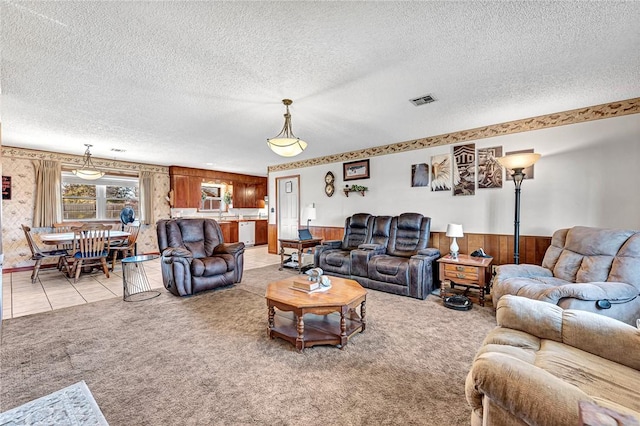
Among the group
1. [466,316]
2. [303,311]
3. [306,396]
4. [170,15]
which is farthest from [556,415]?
[170,15]

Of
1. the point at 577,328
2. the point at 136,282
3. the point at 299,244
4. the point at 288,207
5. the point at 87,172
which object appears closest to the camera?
the point at 577,328

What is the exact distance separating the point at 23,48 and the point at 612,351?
427 cm

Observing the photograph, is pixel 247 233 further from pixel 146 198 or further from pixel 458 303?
pixel 458 303

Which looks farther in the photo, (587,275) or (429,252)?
(429,252)

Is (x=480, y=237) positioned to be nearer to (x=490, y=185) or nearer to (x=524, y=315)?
(x=490, y=185)

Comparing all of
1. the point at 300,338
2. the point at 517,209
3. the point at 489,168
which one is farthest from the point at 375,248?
the point at 300,338

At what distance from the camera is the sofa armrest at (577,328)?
1.33 meters

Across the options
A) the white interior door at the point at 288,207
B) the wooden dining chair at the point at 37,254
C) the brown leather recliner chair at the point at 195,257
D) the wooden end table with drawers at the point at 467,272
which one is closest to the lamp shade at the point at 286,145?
the brown leather recliner chair at the point at 195,257

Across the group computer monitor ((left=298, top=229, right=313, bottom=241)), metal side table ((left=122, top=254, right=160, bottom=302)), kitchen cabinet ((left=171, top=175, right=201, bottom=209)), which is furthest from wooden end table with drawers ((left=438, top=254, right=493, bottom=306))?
kitchen cabinet ((left=171, top=175, right=201, bottom=209))

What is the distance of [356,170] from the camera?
226 inches

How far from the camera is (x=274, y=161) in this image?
6.90 m

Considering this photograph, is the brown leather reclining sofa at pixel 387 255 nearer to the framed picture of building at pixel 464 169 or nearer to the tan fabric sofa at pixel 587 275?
the framed picture of building at pixel 464 169

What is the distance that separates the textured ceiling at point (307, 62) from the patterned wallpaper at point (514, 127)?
0.56 ft

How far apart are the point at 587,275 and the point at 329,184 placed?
4.41m
